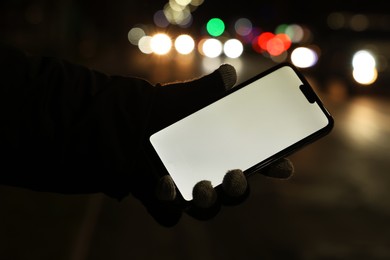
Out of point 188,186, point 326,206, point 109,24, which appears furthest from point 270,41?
point 188,186

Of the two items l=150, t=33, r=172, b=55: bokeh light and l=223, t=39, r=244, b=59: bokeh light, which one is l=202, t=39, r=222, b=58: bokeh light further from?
l=150, t=33, r=172, b=55: bokeh light

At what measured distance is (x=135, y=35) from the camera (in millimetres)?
63906

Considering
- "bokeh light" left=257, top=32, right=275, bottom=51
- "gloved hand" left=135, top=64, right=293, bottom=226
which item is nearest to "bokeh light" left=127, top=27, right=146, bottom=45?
"bokeh light" left=257, top=32, right=275, bottom=51

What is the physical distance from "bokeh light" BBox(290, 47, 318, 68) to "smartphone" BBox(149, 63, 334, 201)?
2066 cm

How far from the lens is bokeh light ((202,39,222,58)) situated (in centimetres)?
3971

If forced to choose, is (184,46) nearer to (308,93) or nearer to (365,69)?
(365,69)

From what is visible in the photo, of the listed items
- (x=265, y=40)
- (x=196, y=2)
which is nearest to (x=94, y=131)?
(x=265, y=40)

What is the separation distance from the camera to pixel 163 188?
2018 millimetres

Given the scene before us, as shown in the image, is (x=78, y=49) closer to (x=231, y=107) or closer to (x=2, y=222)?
(x=2, y=222)

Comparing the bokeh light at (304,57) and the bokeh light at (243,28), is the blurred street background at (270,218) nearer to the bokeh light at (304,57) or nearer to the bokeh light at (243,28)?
the bokeh light at (304,57)

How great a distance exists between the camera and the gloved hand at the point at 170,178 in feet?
6.61

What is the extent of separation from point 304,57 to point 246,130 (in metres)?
22.1

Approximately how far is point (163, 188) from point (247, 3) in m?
80.8

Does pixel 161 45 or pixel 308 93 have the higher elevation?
pixel 308 93
